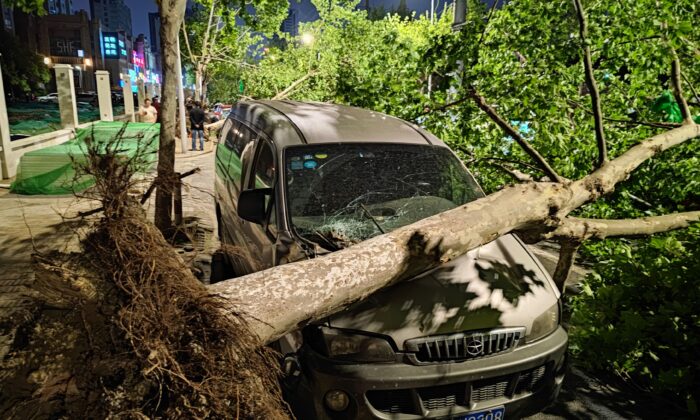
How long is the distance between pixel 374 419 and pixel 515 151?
12.4 ft

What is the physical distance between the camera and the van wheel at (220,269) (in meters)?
5.29

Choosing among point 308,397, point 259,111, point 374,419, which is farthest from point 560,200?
point 259,111

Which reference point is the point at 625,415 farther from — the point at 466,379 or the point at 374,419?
the point at 374,419

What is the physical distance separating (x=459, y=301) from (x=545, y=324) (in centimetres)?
66

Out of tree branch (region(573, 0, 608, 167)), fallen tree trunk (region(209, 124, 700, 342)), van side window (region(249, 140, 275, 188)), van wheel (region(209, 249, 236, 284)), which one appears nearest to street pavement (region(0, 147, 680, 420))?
van wheel (region(209, 249, 236, 284))

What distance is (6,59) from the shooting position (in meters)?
34.6

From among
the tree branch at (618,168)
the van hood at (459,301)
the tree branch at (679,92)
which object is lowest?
the van hood at (459,301)

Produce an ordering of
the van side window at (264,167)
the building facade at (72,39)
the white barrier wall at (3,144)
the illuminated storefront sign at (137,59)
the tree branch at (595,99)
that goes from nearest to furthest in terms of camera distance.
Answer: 1. the van side window at (264,167)
2. the tree branch at (595,99)
3. the white barrier wall at (3,144)
4. the building facade at (72,39)
5. the illuminated storefront sign at (137,59)

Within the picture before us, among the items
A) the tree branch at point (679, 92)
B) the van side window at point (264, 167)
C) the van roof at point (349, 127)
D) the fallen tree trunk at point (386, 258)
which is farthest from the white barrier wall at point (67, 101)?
the tree branch at point (679, 92)

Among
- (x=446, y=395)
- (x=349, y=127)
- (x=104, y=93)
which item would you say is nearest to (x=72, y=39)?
(x=104, y=93)

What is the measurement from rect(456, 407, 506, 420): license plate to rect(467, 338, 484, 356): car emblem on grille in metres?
0.33

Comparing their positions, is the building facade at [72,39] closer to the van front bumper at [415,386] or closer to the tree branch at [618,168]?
the tree branch at [618,168]

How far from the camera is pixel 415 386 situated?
7.97 ft

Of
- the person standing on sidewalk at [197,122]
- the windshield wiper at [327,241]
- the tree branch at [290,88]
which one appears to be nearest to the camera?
Answer: the windshield wiper at [327,241]
